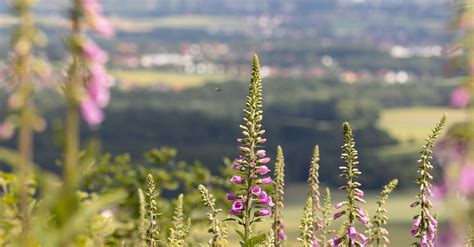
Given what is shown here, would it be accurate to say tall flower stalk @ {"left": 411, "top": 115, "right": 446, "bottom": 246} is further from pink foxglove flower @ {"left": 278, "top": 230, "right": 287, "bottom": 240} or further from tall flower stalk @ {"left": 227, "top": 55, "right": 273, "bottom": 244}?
pink foxglove flower @ {"left": 278, "top": 230, "right": 287, "bottom": 240}

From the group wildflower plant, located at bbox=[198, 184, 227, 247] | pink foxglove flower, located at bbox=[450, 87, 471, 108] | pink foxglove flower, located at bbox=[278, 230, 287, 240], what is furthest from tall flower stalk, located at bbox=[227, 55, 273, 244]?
pink foxglove flower, located at bbox=[450, 87, 471, 108]

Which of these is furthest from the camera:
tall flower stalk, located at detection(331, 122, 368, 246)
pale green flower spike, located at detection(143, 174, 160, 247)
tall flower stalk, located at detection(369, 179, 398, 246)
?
tall flower stalk, located at detection(369, 179, 398, 246)

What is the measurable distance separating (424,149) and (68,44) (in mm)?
3729

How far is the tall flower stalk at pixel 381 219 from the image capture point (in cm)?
722

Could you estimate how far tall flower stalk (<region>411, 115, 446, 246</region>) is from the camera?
6438 mm

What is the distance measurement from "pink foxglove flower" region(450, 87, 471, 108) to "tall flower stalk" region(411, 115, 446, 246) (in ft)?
9.10

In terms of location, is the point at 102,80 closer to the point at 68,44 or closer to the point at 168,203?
the point at 68,44

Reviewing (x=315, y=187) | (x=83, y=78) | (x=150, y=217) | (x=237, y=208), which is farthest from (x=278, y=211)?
(x=83, y=78)

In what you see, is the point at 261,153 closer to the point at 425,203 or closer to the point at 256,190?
the point at 256,190

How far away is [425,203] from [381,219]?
874 millimetres

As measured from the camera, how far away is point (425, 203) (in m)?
6.59

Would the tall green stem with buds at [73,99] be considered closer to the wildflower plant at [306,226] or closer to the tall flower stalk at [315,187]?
the wildflower plant at [306,226]

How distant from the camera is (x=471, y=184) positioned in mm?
3361

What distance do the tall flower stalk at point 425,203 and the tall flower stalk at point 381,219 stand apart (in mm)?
456
